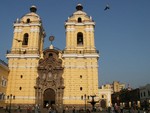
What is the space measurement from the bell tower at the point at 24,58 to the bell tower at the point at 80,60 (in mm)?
5763

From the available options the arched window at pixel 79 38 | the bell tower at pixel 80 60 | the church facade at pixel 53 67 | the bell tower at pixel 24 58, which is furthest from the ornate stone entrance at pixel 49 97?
the arched window at pixel 79 38

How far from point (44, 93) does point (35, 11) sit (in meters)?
18.0

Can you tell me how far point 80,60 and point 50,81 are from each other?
6730mm

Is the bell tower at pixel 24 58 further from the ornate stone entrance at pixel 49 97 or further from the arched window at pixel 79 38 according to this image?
the arched window at pixel 79 38

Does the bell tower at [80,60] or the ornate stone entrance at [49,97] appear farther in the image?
the ornate stone entrance at [49,97]

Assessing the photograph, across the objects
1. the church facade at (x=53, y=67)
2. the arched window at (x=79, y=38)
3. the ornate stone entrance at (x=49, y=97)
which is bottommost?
the ornate stone entrance at (x=49, y=97)

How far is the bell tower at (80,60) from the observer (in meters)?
40.2

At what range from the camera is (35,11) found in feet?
158

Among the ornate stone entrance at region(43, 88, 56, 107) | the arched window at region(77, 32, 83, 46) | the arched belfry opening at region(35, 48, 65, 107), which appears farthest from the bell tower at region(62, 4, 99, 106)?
the ornate stone entrance at region(43, 88, 56, 107)

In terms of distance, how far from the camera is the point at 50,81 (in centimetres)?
4122

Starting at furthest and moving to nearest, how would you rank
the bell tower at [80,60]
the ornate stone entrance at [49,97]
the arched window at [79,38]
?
the arched window at [79,38]
the ornate stone entrance at [49,97]
the bell tower at [80,60]

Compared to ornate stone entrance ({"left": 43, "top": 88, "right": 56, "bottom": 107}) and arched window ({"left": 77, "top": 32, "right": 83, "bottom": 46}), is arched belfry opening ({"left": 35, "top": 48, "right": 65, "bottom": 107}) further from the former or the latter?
arched window ({"left": 77, "top": 32, "right": 83, "bottom": 46})

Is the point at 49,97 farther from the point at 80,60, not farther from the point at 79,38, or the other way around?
the point at 79,38

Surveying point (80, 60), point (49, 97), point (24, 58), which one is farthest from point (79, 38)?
point (49, 97)
